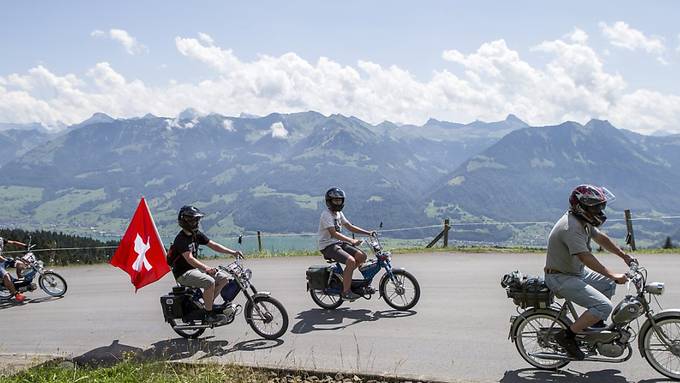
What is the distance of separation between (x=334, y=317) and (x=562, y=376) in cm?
452

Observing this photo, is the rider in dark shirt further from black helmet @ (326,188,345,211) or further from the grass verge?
black helmet @ (326,188,345,211)

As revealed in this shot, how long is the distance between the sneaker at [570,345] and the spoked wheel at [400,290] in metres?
4.05

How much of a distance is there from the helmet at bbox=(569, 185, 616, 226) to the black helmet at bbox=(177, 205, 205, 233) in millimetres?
5225

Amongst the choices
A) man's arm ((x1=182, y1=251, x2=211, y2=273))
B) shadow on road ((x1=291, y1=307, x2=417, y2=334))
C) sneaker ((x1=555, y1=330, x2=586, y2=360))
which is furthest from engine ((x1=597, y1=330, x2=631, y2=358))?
man's arm ((x1=182, y1=251, x2=211, y2=273))

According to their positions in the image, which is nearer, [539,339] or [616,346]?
[616,346]

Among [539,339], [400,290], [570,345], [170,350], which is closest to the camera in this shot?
[570,345]

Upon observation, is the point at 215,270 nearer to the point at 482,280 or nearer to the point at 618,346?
the point at 618,346

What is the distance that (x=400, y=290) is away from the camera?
34.9ft

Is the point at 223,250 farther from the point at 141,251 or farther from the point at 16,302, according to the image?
the point at 16,302

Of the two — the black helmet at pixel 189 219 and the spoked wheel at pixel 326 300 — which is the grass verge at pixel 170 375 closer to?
the black helmet at pixel 189 219

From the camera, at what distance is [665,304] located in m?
→ 10.0

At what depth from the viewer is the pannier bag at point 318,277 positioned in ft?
35.2

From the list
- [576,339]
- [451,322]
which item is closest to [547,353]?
[576,339]

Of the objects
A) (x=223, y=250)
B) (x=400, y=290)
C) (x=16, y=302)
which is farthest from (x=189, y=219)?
(x=16, y=302)
